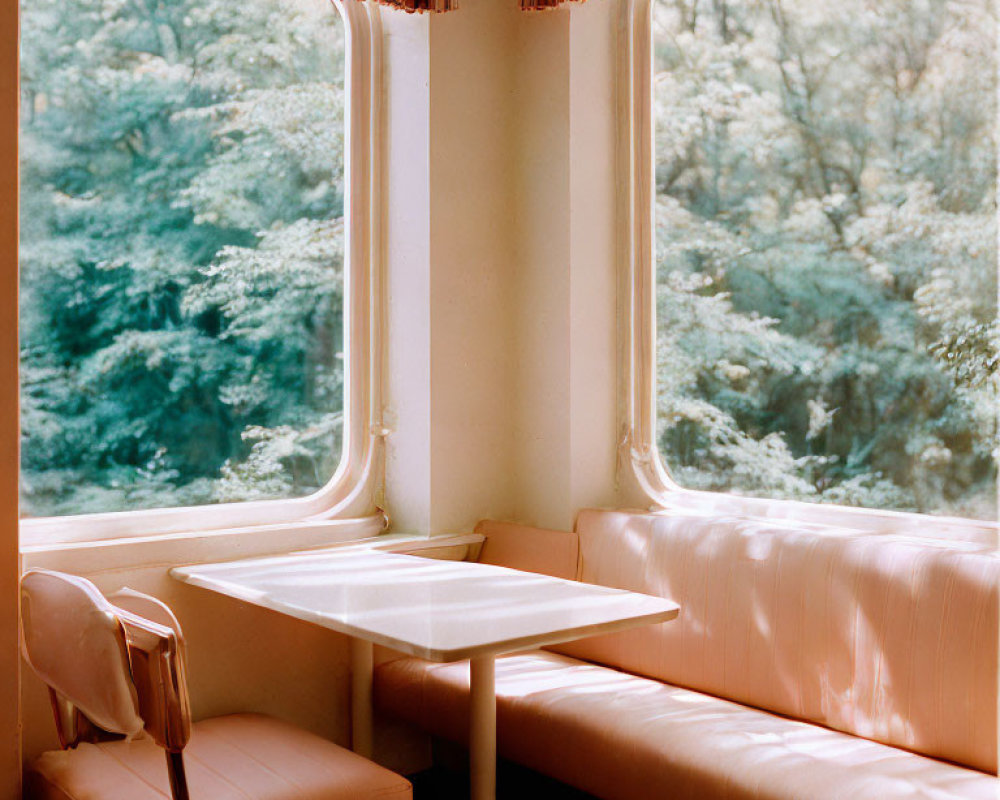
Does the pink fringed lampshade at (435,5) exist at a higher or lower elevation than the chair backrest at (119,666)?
higher

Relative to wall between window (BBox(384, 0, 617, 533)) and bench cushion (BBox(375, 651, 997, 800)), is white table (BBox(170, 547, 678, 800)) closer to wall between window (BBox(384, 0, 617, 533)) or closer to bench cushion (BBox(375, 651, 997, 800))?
bench cushion (BBox(375, 651, 997, 800))

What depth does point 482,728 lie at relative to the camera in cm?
238

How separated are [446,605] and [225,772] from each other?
611 millimetres

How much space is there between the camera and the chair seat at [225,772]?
2.22 meters

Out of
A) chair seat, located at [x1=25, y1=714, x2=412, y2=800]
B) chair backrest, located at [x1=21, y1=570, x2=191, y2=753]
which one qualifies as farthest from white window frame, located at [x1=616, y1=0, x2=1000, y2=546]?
chair backrest, located at [x1=21, y1=570, x2=191, y2=753]

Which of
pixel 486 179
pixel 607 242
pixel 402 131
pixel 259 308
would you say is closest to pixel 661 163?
pixel 607 242

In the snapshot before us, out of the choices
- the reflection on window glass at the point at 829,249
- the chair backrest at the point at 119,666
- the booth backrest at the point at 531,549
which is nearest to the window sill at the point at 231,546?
the booth backrest at the point at 531,549

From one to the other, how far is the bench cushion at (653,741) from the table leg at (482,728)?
0.70 feet

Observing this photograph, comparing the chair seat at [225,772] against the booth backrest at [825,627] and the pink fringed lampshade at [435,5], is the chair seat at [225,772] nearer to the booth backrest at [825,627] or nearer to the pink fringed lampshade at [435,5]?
the booth backrest at [825,627]

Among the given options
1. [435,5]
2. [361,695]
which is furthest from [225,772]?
[435,5]

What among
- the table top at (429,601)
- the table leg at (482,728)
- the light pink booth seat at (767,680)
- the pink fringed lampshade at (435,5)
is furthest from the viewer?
the pink fringed lampshade at (435,5)

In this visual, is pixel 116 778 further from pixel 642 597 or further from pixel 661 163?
pixel 661 163

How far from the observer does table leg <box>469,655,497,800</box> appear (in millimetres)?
2357

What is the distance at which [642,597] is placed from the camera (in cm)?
246
